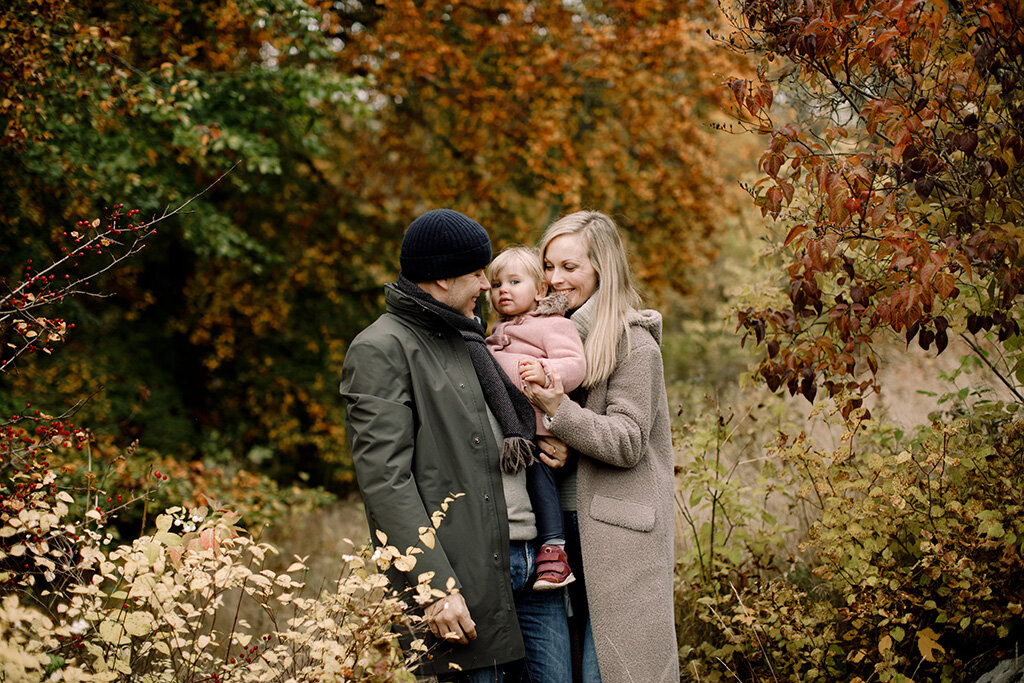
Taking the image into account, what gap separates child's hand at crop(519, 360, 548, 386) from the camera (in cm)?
257

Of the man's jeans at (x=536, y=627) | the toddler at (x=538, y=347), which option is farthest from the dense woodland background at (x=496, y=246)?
the toddler at (x=538, y=347)

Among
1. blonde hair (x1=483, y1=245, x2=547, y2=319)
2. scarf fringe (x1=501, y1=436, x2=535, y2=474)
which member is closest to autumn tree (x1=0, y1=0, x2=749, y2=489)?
blonde hair (x1=483, y1=245, x2=547, y2=319)

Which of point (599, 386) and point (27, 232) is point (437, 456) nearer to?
point (599, 386)

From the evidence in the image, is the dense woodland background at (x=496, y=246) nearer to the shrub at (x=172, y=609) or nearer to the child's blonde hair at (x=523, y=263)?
the shrub at (x=172, y=609)

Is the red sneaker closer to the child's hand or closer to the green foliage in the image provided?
the child's hand

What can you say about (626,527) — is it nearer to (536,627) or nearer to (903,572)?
(536,627)

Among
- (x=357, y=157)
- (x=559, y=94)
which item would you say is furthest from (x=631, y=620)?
(x=357, y=157)

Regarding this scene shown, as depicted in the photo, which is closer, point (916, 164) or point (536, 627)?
point (536, 627)

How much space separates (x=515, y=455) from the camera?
2518 millimetres

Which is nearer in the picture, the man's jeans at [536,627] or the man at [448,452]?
the man at [448,452]

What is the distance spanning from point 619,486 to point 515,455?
1.33ft

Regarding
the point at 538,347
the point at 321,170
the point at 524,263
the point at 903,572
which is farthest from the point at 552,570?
the point at 321,170

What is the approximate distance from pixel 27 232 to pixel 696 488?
185 inches

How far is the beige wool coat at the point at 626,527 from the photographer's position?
8.45 ft
